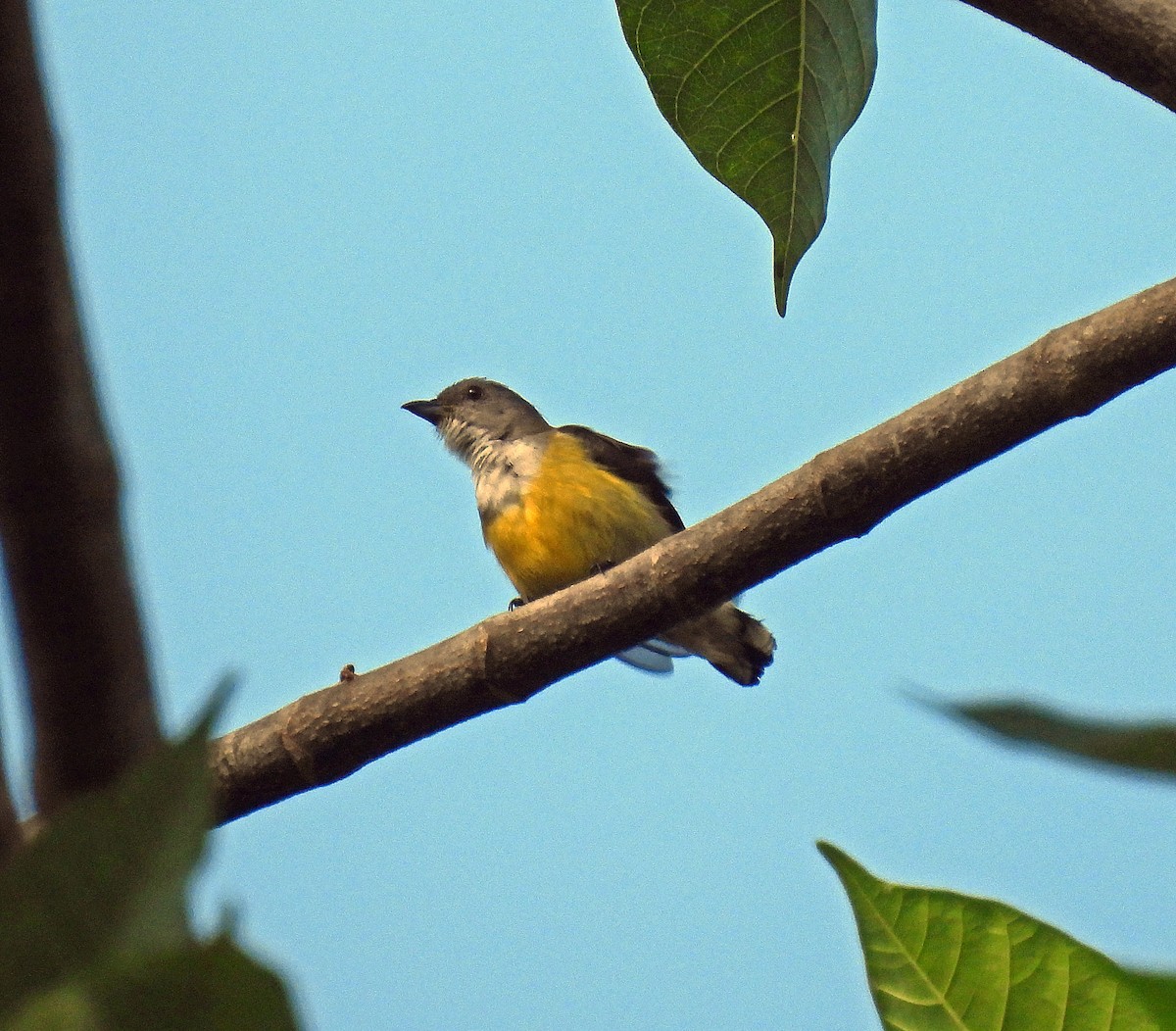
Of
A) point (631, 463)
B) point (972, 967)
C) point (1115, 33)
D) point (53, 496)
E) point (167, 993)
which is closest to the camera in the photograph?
point (167, 993)

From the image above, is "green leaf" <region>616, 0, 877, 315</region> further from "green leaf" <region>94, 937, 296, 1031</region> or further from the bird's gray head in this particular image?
the bird's gray head

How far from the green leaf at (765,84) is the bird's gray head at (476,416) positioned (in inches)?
193

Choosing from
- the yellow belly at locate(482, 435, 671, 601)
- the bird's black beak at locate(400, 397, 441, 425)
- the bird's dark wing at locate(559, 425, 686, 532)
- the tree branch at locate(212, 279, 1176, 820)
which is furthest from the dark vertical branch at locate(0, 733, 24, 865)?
the bird's black beak at locate(400, 397, 441, 425)

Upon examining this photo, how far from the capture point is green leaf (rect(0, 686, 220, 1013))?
454mm

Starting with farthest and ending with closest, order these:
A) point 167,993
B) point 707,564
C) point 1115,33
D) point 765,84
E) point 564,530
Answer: point 564,530 → point 707,564 → point 765,84 → point 1115,33 → point 167,993

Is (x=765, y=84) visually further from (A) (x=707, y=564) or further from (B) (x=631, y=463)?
(B) (x=631, y=463)

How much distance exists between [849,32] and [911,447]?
21.4 inches

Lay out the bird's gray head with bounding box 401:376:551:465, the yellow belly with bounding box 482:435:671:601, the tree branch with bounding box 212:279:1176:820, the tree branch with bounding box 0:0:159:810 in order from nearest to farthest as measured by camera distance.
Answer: the tree branch with bounding box 0:0:159:810
the tree branch with bounding box 212:279:1176:820
the yellow belly with bounding box 482:435:671:601
the bird's gray head with bounding box 401:376:551:465

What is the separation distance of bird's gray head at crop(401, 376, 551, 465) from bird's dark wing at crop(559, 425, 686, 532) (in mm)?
401

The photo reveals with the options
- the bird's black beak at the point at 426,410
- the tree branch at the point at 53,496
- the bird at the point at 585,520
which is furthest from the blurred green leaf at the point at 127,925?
the bird's black beak at the point at 426,410

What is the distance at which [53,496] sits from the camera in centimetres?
83

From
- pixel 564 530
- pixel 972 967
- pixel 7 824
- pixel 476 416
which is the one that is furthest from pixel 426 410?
pixel 7 824

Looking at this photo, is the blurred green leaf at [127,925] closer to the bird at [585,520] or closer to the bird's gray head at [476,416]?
the bird at [585,520]

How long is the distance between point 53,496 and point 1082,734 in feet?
1.91
